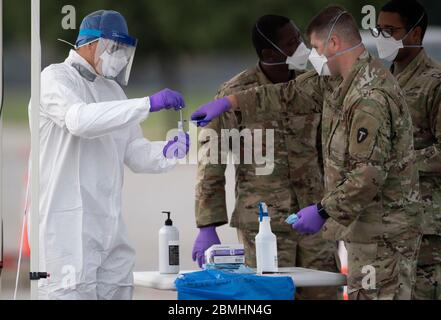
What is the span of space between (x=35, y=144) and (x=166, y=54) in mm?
1301

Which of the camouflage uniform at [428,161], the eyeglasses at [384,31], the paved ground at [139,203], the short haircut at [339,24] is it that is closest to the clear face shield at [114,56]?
the paved ground at [139,203]

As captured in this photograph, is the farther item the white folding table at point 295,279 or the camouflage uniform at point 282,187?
the camouflage uniform at point 282,187

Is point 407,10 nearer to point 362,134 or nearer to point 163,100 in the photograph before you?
point 362,134

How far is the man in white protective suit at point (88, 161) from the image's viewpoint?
15.9ft

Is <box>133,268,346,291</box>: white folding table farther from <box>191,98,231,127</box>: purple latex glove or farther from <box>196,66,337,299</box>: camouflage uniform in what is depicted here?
<box>191,98,231,127</box>: purple latex glove

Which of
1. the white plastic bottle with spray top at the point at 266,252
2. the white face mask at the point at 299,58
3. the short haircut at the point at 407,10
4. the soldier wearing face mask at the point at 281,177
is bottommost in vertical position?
the white plastic bottle with spray top at the point at 266,252

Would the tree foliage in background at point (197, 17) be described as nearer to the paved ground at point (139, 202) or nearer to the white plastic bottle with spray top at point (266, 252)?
the paved ground at point (139, 202)

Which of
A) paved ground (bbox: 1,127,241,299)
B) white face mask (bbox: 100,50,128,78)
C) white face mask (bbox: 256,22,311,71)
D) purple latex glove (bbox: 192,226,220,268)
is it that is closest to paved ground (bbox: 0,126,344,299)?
paved ground (bbox: 1,127,241,299)

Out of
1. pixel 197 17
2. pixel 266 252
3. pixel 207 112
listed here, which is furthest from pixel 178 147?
pixel 197 17

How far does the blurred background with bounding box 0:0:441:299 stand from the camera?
16.7ft

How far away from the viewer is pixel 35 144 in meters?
4.58

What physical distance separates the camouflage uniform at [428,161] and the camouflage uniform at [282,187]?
42cm

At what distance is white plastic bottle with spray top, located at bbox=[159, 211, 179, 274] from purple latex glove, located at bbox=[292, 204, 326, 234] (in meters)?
0.60

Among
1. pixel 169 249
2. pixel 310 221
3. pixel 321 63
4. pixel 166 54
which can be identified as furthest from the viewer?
pixel 166 54
